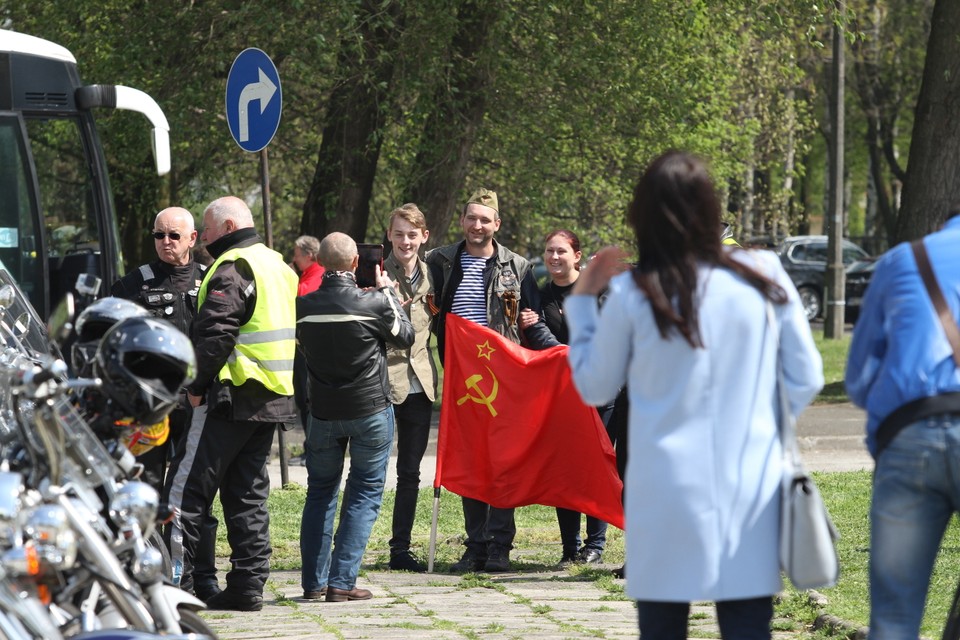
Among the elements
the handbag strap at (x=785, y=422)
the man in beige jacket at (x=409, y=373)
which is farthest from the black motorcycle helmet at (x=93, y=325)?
the man in beige jacket at (x=409, y=373)

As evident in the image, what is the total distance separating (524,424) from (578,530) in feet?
2.39

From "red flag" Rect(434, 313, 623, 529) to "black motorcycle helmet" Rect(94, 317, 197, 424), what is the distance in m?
4.19

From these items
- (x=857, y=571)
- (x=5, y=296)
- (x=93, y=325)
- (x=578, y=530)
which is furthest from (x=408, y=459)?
(x=93, y=325)

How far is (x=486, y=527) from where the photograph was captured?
8266 mm

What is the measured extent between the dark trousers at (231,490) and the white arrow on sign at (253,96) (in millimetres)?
4318

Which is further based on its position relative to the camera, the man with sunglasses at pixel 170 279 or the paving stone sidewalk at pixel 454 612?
the man with sunglasses at pixel 170 279

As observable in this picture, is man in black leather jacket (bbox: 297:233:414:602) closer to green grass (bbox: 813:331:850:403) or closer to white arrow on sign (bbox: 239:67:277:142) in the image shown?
white arrow on sign (bbox: 239:67:277:142)

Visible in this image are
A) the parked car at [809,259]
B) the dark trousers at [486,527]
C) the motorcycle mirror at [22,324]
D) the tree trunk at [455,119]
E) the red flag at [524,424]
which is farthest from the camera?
the parked car at [809,259]

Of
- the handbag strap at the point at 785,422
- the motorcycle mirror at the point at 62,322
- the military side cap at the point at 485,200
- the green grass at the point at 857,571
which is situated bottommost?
the green grass at the point at 857,571

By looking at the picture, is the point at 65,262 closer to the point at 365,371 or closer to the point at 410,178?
the point at 365,371

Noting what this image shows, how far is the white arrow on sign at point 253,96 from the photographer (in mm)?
10852

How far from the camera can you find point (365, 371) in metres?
7.08

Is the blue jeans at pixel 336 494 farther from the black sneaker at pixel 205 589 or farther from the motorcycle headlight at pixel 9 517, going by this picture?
the motorcycle headlight at pixel 9 517

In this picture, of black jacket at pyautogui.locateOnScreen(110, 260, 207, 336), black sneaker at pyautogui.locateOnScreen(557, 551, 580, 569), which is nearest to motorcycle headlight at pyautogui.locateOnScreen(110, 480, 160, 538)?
black jacket at pyautogui.locateOnScreen(110, 260, 207, 336)
